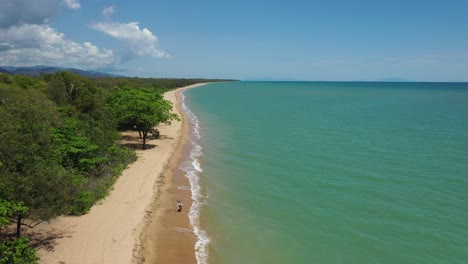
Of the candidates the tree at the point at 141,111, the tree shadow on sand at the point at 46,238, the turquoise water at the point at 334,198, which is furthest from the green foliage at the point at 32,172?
the tree at the point at 141,111

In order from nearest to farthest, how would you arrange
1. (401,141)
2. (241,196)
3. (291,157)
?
(241,196), (291,157), (401,141)

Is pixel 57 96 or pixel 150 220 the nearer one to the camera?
pixel 150 220

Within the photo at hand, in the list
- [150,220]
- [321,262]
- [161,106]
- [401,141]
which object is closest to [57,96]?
[161,106]

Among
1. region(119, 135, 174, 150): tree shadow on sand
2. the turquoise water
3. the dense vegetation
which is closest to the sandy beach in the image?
the dense vegetation

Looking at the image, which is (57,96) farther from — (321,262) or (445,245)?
(445,245)

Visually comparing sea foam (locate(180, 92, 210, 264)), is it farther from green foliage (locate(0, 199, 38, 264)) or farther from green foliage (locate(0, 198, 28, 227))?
green foliage (locate(0, 198, 28, 227))

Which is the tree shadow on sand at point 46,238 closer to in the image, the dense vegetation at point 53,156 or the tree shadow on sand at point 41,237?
the tree shadow on sand at point 41,237

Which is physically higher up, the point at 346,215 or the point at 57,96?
the point at 57,96
